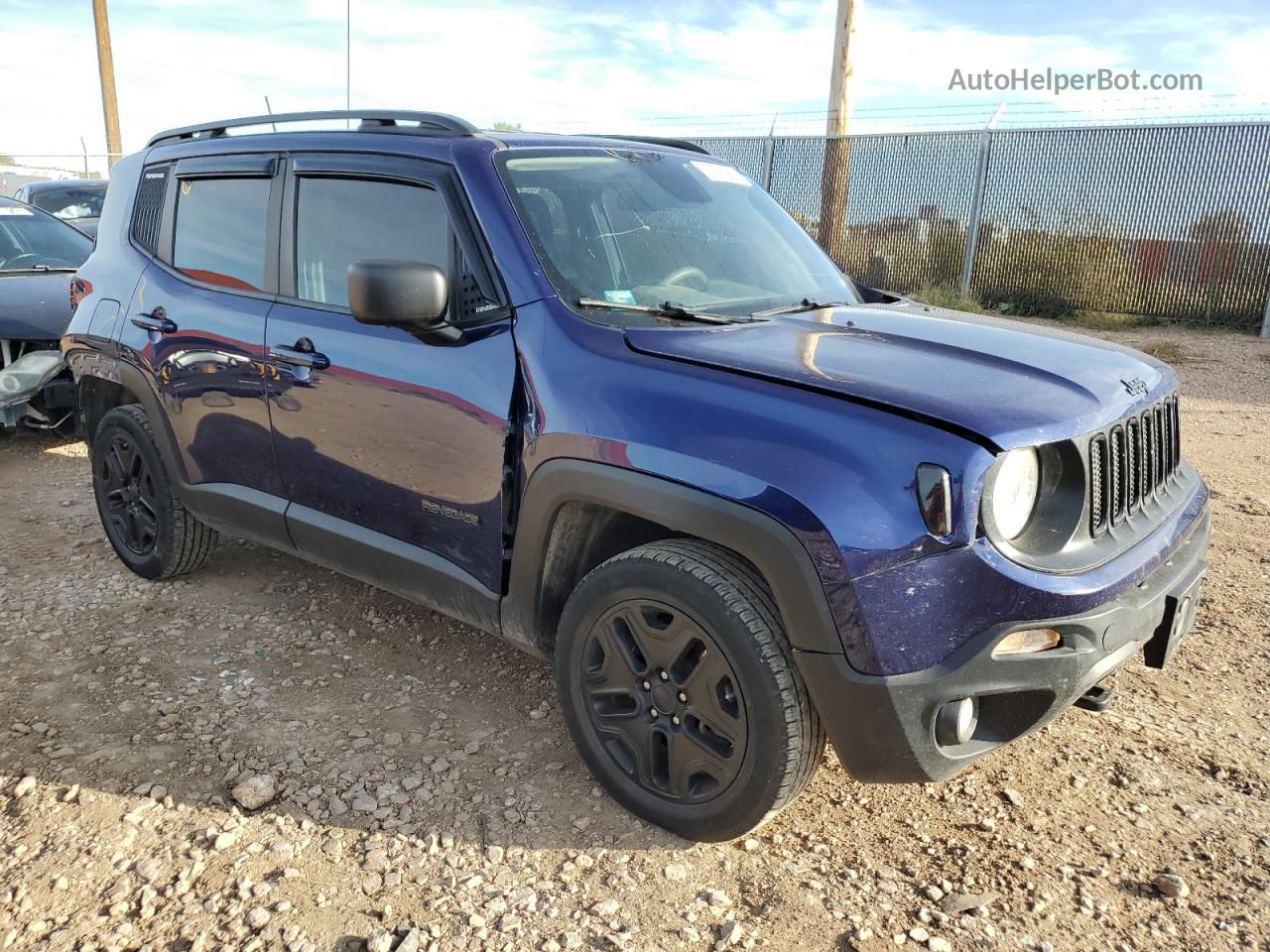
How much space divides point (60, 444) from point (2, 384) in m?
0.89

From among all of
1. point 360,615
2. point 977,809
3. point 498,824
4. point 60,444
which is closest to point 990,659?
point 977,809

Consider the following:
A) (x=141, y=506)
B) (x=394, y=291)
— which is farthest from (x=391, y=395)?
(x=141, y=506)

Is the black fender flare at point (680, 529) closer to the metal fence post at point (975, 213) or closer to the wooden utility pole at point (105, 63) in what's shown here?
the metal fence post at point (975, 213)

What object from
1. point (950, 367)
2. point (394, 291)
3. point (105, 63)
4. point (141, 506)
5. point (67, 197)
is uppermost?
point (105, 63)

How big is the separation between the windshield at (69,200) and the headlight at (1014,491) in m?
14.1

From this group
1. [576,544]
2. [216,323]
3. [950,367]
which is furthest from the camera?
[216,323]

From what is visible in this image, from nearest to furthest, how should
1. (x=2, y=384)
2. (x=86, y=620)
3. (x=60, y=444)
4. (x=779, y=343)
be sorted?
(x=779, y=343) < (x=86, y=620) < (x=2, y=384) < (x=60, y=444)

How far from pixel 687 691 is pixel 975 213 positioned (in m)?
13.1

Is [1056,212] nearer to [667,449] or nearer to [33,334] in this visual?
[33,334]

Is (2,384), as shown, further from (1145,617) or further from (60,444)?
(1145,617)

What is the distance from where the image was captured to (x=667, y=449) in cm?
239

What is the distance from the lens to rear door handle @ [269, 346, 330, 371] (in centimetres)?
325

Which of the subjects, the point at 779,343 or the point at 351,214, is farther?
the point at 351,214

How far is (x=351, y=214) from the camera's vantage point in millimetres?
3316
